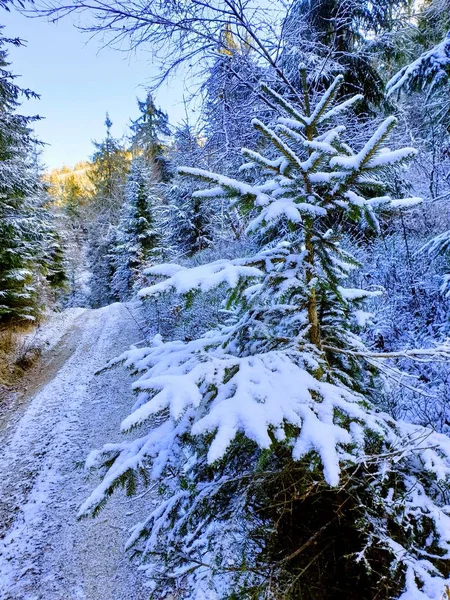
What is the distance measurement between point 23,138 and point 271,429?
11.2 meters

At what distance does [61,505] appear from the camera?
4160mm

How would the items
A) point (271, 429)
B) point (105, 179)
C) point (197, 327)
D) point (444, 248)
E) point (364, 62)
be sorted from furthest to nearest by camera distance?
point (105, 179) → point (197, 327) → point (364, 62) → point (444, 248) → point (271, 429)

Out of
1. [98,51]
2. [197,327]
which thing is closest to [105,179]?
[197,327]

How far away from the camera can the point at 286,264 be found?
1.78 m

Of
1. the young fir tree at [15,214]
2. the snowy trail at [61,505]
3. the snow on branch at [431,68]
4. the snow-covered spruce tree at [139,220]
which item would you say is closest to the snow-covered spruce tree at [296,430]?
the snowy trail at [61,505]

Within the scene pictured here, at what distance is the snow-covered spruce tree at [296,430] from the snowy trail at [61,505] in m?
0.78

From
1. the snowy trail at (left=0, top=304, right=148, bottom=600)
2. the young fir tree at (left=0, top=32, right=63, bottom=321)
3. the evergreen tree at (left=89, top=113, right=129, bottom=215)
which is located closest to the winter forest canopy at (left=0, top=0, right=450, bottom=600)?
the snowy trail at (left=0, top=304, right=148, bottom=600)

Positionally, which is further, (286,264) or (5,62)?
(5,62)

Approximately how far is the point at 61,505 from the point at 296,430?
14.5 ft

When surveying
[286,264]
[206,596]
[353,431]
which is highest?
[286,264]

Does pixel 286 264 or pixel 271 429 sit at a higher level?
pixel 286 264

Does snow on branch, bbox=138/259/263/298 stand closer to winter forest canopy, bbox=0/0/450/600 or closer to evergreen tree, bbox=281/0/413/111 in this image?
winter forest canopy, bbox=0/0/450/600

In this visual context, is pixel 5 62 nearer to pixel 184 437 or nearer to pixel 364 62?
pixel 364 62

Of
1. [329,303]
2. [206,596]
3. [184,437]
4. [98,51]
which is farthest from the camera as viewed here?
[98,51]
